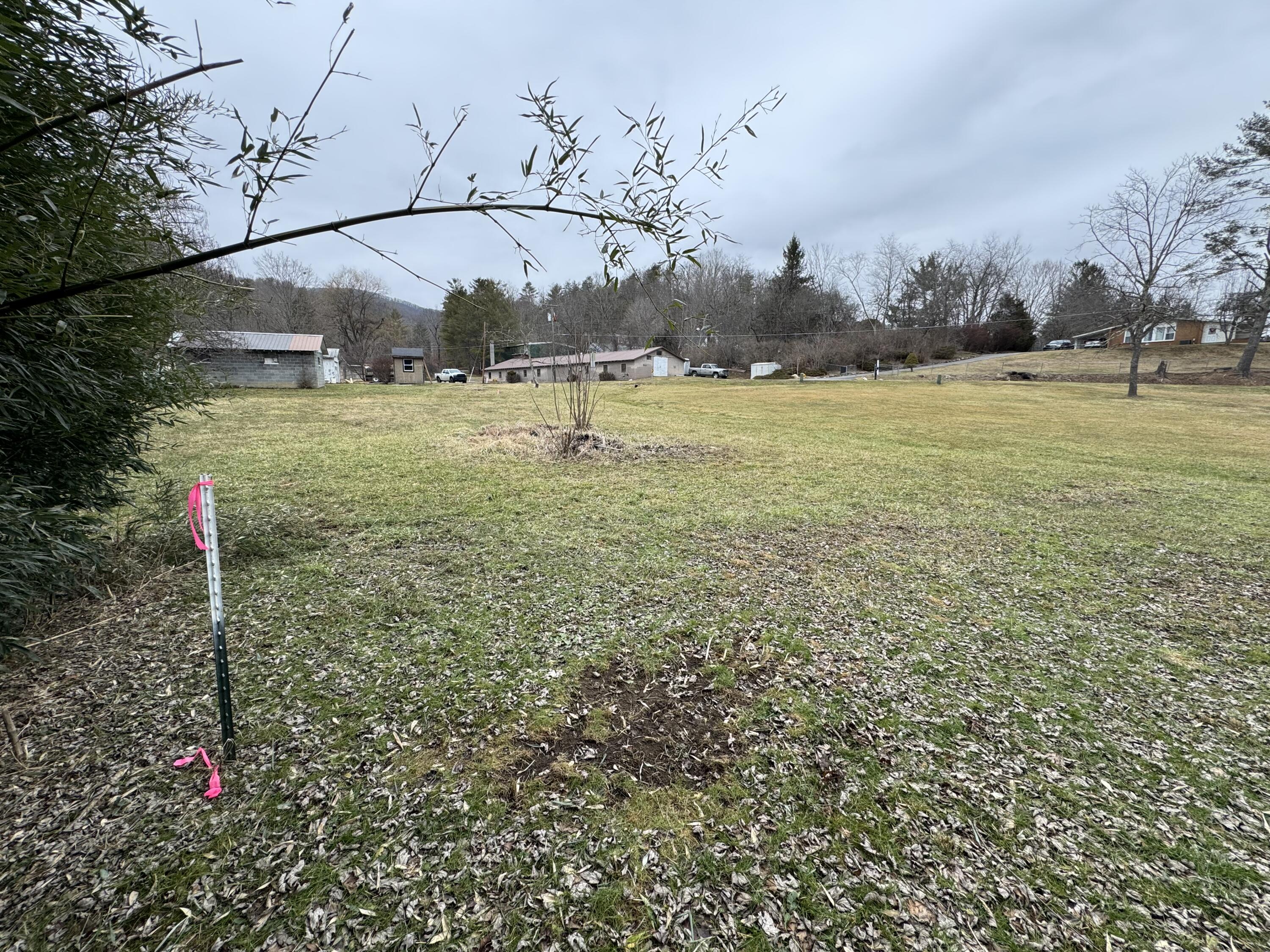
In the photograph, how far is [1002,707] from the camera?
274 cm

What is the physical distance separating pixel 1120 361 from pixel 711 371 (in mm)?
30987

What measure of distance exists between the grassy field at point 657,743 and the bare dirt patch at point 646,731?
2 cm

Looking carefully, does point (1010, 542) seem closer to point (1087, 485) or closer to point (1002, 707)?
point (1002, 707)

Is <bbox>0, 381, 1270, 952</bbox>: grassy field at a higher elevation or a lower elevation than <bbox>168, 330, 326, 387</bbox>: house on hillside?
lower

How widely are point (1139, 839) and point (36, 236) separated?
4.34 metres

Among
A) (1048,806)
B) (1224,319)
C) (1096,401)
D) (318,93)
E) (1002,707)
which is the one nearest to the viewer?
(318,93)

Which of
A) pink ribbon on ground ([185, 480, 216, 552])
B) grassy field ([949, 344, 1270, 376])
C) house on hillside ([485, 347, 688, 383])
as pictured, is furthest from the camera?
house on hillside ([485, 347, 688, 383])

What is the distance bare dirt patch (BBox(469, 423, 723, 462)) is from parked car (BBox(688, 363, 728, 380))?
35147 millimetres

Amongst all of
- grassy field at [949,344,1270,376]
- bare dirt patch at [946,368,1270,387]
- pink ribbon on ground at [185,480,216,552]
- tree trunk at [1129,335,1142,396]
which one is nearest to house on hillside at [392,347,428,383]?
bare dirt patch at [946,368,1270,387]

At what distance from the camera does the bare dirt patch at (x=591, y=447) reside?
32.2 feet

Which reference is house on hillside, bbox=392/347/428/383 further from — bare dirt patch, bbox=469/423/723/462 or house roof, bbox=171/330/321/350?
bare dirt patch, bbox=469/423/723/462

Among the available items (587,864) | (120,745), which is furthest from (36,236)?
(587,864)

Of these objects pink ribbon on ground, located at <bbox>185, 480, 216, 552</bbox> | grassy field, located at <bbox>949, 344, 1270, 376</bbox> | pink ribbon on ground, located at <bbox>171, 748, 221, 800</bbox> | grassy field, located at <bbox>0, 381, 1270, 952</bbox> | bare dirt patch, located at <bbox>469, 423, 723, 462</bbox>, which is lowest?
grassy field, located at <bbox>0, 381, 1270, 952</bbox>

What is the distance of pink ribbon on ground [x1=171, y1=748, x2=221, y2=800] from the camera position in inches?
81.3
